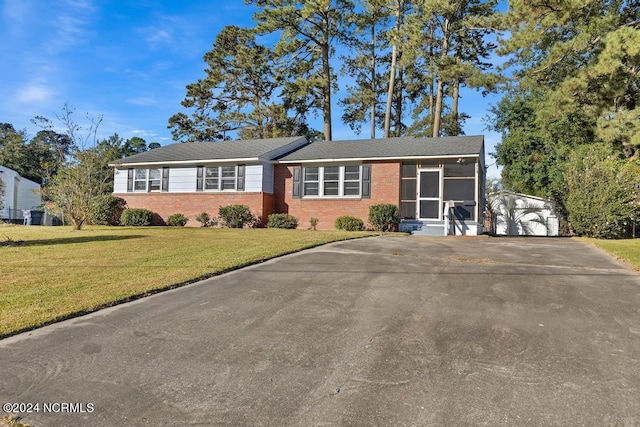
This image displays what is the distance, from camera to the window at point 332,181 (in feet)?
61.1

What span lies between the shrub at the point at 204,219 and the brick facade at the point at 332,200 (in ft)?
11.8

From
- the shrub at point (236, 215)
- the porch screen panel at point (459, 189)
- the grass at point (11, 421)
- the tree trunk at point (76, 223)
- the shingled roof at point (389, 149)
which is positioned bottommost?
the grass at point (11, 421)

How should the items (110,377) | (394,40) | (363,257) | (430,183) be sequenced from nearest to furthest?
(110,377), (363,257), (430,183), (394,40)

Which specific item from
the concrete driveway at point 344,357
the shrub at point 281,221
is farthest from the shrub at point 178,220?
the concrete driveway at point 344,357

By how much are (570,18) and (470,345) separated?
1956 cm

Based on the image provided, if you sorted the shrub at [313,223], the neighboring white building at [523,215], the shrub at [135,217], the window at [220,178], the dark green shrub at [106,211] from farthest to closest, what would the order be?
the neighboring white building at [523,215] → the dark green shrub at [106,211] → the shrub at [135,217] → the window at [220,178] → the shrub at [313,223]

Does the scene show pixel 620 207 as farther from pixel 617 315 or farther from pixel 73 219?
pixel 73 219

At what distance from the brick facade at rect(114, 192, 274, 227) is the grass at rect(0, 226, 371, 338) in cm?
766

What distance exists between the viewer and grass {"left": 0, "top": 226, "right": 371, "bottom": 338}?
4.91 metres

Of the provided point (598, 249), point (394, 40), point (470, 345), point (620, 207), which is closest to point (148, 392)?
point (470, 345)

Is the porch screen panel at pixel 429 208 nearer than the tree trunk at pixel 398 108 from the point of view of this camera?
Yes

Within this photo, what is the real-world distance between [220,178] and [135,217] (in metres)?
4.93

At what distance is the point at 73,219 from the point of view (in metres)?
16.4

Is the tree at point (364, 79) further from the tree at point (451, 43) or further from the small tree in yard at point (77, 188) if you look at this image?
the small tree in yard at point (77, 188)
